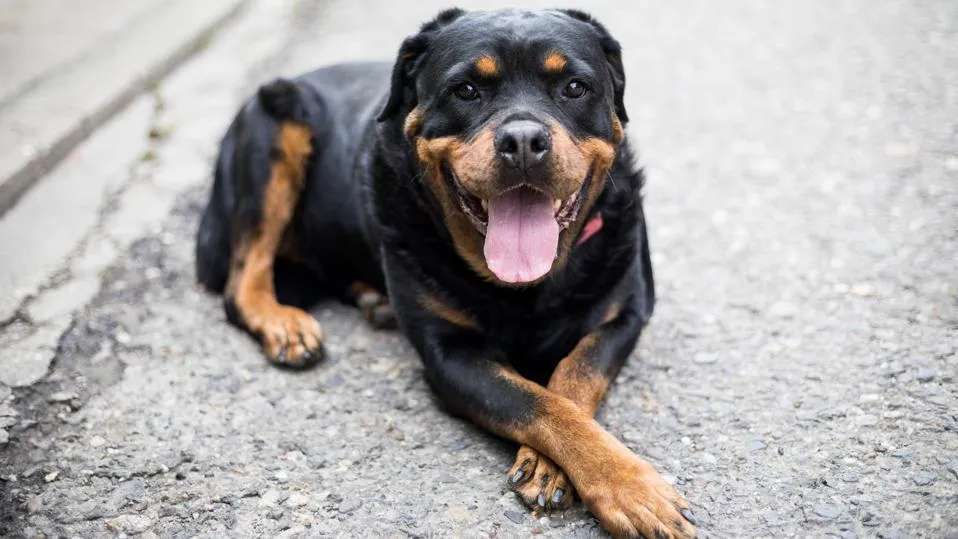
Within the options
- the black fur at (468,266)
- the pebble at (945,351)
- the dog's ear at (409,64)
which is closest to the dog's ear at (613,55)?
the black fur at (468,266)

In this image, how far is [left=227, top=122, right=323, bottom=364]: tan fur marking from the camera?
3.83 m

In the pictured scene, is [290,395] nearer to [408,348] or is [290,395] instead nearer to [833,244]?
[408,348]

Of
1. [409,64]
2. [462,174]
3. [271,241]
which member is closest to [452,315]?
[462,174]

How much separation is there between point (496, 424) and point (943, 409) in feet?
4.77

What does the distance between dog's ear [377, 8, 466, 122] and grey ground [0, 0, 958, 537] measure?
1005 mm

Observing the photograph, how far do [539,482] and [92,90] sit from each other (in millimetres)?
4216

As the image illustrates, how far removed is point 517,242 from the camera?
2943mm

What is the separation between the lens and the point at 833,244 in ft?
14.0

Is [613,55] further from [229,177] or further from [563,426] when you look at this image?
[229,177]

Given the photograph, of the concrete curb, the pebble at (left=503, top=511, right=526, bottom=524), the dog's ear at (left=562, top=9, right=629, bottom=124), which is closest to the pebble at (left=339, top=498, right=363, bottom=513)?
the pebble at (left=503, top=511, right=526, bottom=524)

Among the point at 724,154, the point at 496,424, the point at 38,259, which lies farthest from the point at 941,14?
the point at 38,259

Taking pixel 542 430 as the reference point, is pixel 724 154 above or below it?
below

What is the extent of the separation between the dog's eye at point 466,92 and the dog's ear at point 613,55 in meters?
0.53

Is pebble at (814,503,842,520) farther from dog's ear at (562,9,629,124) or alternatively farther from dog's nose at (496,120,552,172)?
dog's ear at (562,9,629,124)
